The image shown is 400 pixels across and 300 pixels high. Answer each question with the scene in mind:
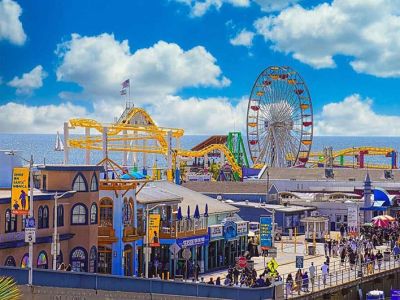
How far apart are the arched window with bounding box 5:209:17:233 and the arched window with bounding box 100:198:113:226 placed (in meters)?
6.68

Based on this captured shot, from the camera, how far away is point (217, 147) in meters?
119

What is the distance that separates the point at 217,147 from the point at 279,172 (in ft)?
50.6

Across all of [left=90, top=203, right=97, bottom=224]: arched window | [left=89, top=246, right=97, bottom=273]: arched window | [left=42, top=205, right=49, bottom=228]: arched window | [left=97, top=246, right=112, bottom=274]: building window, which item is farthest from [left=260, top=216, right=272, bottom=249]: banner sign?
[left=42, top=205, right=49, bottom=228]: arched window

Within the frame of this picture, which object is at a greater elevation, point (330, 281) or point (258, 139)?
point (258, 139)

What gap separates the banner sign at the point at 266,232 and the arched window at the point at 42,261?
15.9 meters

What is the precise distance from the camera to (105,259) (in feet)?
157

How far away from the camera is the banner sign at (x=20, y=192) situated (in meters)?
38.8

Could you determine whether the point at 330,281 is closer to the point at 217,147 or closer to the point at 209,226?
the point at 209,226

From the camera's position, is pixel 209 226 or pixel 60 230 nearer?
pixel 60 230

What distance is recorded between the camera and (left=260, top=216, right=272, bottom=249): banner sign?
55.1 metres

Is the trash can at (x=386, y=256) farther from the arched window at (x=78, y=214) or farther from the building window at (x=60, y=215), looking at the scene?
the building window at (x=60, y=215)

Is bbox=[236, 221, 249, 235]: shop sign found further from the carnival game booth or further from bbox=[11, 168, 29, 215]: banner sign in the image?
bbox=[11, 168, 29, 215]: banner sign

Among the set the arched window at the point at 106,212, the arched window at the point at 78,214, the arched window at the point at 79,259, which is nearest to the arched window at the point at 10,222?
the arched window at the point at 78,214

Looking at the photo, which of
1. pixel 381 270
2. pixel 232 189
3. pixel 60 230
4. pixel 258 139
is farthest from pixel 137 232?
pixel 258 139
